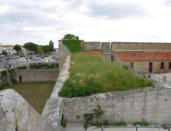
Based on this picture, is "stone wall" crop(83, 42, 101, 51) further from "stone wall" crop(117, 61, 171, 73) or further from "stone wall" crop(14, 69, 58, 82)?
"stone wall" crop(14, 69, 58, 82)

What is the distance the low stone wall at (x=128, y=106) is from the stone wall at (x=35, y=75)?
1239cm

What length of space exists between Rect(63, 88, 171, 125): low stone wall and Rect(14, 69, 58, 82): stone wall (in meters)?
12.4

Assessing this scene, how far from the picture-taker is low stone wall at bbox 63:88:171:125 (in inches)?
181

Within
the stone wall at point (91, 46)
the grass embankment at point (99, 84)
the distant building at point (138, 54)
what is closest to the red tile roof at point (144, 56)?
the distant building at point (138, 54)

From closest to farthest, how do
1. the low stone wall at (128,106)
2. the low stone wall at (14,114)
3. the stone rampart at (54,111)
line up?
1. the low stone wall at (14,114)
2. the stone rampart at (54,111)
3. the low stone wall at (128,106)

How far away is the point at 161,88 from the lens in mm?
5219

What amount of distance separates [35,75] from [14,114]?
53.2 feet

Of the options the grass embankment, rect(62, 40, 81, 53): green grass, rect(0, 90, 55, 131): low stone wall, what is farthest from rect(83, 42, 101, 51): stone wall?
rect(0, 90, 55, 131): low stone wall

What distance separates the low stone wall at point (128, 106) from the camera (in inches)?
181

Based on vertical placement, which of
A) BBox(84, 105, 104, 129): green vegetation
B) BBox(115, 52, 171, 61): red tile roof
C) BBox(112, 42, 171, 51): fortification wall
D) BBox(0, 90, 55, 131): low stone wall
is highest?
BBox(112, 42, 171, 51): fortification wall

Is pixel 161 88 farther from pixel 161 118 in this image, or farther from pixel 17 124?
pixel 17 124

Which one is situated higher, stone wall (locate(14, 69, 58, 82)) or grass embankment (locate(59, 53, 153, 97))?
grass embankment (locate(59, 53, 153, 97))

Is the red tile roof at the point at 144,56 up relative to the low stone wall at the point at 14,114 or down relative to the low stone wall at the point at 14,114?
up

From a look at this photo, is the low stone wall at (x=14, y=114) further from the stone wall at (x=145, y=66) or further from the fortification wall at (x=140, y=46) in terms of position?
the fortification wall at (x=140, y=46)
